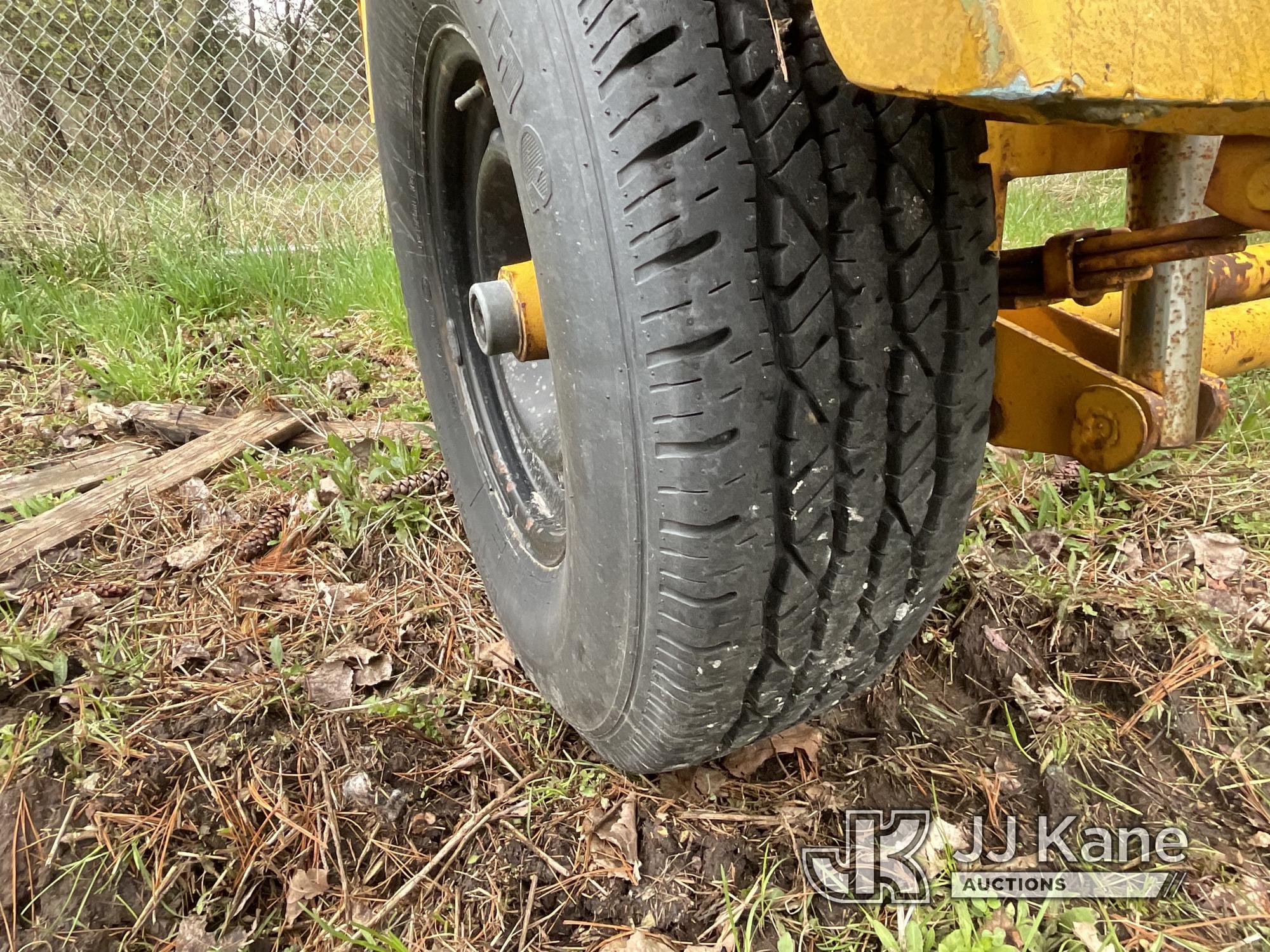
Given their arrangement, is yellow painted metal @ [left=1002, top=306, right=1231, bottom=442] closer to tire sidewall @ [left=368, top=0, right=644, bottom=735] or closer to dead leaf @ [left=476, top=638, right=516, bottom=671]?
tire sidewall @ [left=368, top=0, right=644, bottom=735]

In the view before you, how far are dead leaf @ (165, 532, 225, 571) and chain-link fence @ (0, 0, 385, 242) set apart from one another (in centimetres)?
231

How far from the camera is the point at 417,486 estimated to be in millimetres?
1979

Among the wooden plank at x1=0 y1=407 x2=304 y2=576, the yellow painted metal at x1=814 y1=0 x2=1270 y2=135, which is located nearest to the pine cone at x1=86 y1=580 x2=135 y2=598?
the wooden plank at x1=0 y1=407 x2=304 y2=576

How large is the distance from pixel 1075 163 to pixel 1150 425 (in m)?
0.33

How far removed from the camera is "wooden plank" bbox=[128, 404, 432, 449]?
225 centimetres

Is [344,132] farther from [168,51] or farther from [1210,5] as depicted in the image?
[1210,5]

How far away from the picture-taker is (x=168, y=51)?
167 inches

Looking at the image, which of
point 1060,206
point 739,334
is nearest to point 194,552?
point 739,334

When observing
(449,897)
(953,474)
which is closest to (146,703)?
(449,897)

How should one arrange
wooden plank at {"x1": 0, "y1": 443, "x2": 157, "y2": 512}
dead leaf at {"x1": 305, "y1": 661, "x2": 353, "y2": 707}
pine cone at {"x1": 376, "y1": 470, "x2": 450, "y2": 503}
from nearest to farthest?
dead leaf at {"x1": 305, "y1": 661, "x2": 353, "y2": 707} < pine cone at {"x1": 376, "y1": 470, "x2": 450, "y2": 503} < wooden plank at {"x1": 0, "y1": 443, "x2": 157, "y2": 512}

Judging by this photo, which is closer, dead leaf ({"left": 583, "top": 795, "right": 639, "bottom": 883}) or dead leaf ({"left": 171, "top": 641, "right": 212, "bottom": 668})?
dead leaf ({"left": 583, "top": 795, "right": 639, "bottom": 883})

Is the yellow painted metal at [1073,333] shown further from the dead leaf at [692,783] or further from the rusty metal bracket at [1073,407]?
the dead leaf at [692,783]

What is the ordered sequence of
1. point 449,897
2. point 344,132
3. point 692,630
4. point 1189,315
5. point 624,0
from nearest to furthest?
1. point 624,0
2. point 692,630
3. point 1189,315
4. point 449,897
5. point 344,132

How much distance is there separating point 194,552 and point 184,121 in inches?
139
